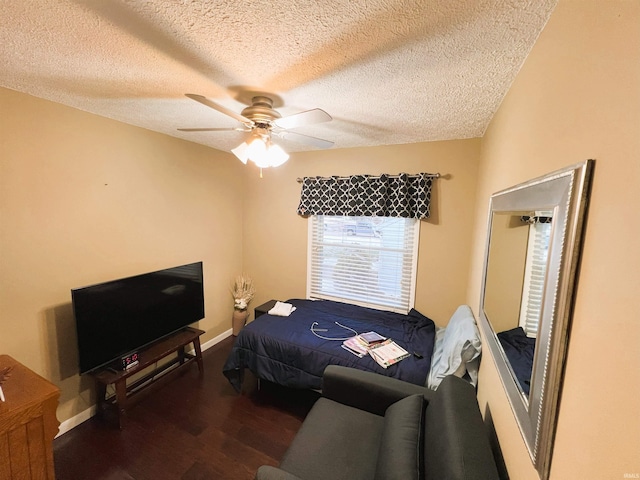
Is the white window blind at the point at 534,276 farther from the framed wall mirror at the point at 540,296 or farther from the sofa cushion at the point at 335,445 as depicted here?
the sofa cushion at the point at 335,445

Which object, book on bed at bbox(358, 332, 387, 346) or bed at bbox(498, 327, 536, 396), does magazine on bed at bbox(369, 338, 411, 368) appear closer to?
book on bed at bbox(358, 332, 387, 346)

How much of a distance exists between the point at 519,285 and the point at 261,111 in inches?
67.6

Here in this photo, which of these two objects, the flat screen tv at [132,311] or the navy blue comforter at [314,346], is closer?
the flat screen tv at [132,311]

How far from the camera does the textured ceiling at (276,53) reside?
1.02 meters

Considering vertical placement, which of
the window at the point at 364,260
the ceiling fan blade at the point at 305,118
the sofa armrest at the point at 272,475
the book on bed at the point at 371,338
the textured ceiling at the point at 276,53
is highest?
the textured ceiling at the point at 276,53

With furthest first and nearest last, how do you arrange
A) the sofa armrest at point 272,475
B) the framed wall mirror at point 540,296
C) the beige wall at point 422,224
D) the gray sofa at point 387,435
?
the beige wall at point 422,224
the sofa armrest at point 272,475
the gray sofa at point 387,435
the framed wall mirror at point 540,296

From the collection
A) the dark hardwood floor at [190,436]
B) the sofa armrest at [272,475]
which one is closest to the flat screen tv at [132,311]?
the dark hardwood floor at [190,436]

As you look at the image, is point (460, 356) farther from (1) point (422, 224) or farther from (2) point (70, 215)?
(2) point (70, 215)

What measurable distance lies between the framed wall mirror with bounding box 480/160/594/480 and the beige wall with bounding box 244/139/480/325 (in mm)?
1577

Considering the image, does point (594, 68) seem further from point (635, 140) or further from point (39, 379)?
point (39, 379)

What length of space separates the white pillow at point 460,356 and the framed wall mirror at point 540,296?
61 cm

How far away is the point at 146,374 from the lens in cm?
271

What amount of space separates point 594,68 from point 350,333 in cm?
239

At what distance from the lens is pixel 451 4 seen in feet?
3.20
